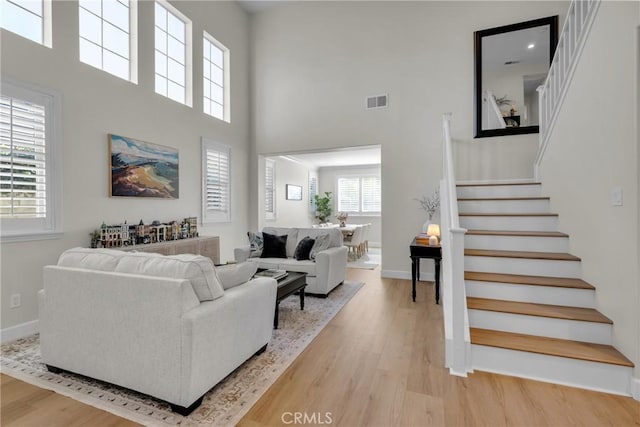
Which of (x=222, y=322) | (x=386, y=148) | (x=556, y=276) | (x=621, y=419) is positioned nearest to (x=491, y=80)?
(x=386, y=148)

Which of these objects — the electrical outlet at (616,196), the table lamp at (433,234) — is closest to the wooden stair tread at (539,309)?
the electrical outlet at (616,196)

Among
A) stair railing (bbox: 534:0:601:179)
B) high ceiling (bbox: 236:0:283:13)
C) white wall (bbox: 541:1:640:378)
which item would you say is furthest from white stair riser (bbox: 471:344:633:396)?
high ceiling (bbox: 236:0:283:13)

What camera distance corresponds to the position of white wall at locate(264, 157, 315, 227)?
7.91 m

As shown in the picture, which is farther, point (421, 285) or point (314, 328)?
point (421, 285)

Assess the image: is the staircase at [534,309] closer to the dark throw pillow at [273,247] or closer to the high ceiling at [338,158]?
the dark throw pillow at [273,247]

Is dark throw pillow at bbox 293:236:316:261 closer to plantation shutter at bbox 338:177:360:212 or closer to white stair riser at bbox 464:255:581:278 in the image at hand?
white stair riser at bbox 464:255:581:278

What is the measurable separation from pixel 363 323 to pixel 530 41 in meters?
4.68

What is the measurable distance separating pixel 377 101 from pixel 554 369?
173 inches

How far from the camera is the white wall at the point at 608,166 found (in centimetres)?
191

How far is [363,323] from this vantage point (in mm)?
3104

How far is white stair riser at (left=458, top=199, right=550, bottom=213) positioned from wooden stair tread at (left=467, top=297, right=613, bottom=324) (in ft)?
4.44

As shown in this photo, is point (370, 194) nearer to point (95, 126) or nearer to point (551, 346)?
point (95, 126)

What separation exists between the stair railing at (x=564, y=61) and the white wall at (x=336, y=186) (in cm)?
578

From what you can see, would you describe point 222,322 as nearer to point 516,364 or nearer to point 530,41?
point 516,364
